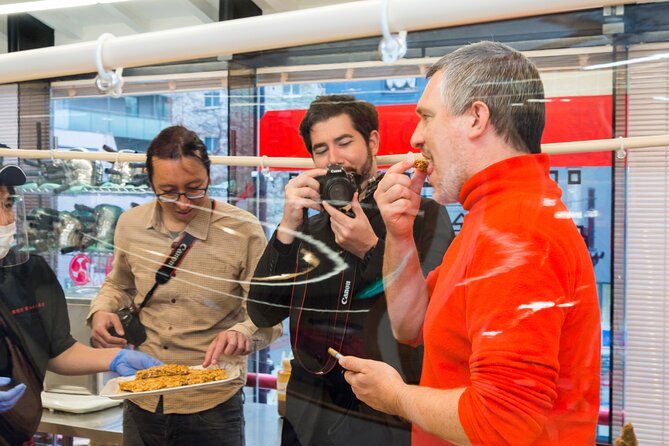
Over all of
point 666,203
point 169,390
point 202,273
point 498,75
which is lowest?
point 169,390

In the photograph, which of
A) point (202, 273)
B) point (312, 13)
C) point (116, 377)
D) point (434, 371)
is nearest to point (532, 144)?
point (434, 371)

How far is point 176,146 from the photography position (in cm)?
129

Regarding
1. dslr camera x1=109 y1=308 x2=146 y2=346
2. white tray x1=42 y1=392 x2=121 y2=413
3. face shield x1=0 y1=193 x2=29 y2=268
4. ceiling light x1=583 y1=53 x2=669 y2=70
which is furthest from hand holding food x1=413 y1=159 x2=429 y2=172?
face shield x1=0 y1=193 x2=29 y2=268

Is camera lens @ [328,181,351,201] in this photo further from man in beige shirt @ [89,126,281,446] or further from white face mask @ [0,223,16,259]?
white face mask @ [0,223,16,259]

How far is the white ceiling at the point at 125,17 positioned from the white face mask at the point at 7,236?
1.35 ft

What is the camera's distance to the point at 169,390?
1294 mm

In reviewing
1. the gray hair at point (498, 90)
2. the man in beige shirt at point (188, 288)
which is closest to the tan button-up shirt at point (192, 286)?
the man in beige shirt at point (188, 288)

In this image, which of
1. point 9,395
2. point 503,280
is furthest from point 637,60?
point 9,395

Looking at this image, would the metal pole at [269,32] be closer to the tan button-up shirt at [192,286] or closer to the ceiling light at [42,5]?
the ceiling light at [42,5]

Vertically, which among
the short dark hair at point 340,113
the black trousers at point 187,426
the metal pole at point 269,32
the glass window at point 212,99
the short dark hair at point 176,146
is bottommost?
the black trousers at point 187,426

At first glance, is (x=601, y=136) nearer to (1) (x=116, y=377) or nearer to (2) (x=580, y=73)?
(2) (x=580, y=73)

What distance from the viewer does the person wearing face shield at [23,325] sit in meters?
1.45

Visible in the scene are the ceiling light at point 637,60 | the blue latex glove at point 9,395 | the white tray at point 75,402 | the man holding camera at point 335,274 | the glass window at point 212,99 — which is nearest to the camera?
the ceiling light at point 637,60

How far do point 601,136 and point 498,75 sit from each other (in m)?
0.20
